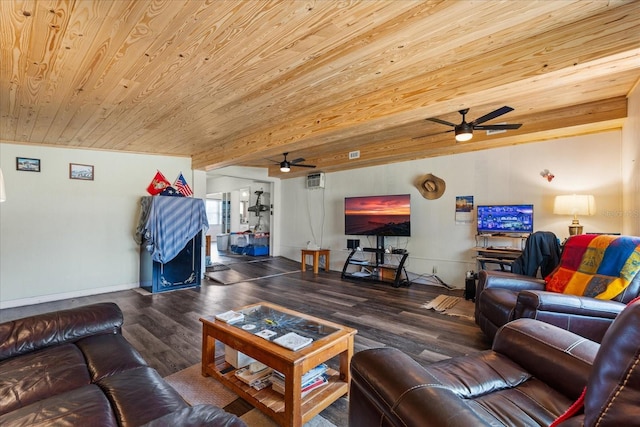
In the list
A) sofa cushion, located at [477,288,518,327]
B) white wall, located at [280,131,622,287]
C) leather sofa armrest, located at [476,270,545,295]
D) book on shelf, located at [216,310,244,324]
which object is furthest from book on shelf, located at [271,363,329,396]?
white wall, located at [280,131,622,287]

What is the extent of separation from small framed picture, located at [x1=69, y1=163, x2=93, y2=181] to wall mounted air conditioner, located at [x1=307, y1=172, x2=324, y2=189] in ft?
13.8

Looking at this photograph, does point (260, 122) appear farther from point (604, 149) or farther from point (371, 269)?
point (604, 149)

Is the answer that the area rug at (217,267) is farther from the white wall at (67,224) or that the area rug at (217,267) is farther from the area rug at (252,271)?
the white wall at (67,224)

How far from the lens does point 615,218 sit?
12.2 feet

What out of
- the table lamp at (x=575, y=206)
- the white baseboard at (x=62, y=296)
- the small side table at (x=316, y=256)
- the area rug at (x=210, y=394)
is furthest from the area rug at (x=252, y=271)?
the table lamp at (x=575, y=206)

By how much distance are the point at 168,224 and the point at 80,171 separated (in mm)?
1554

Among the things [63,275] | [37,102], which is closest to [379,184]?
[37,102]

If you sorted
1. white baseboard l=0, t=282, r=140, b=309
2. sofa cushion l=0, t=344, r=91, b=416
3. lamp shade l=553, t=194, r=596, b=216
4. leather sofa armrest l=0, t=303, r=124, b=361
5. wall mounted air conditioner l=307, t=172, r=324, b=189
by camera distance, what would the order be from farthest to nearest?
wall mounted air conditioner l=307, t=172, r=324, b=189
white baseboard l=0, t=282, r=140, b=309
lamp shade l=553, t=194, r=596, b=216
leather sofa armrest l=0, t=303, r=124, b=361
sofa cushion l=0, t=344, r=91, b=416

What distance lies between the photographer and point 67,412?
1087 mm

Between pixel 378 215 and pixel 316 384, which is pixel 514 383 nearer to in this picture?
pixel 316 384

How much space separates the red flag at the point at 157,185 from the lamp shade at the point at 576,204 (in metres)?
6.15

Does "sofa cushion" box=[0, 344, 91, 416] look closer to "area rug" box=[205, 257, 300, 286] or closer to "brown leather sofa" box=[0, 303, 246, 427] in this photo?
"brown leather sofa" box=[0, 303, 246, 427]

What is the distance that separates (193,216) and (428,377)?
4692 mm

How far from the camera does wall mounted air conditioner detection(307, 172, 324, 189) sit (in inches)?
272
